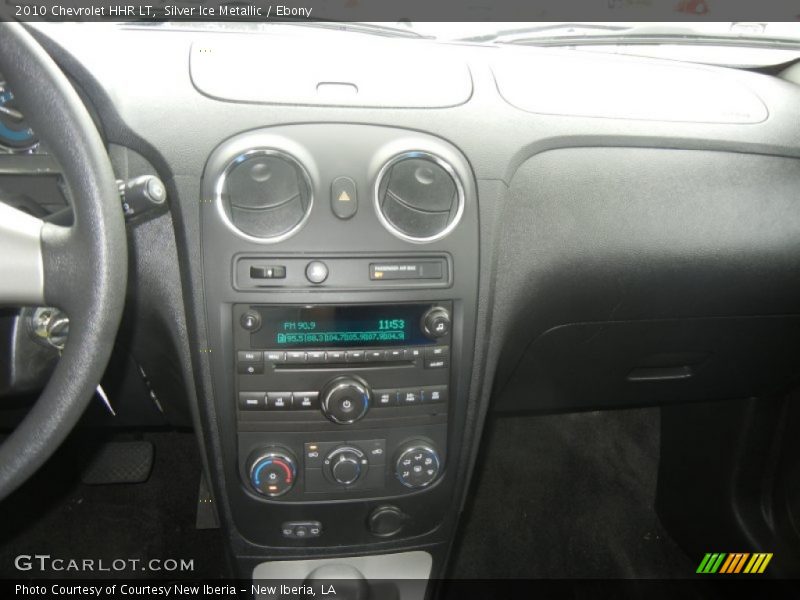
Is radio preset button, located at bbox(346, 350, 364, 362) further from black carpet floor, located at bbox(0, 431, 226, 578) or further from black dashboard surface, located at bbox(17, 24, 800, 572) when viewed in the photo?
black carpet floor, located at bbox(0, 431, 226, 578)

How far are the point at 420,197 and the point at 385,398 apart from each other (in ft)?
1.07

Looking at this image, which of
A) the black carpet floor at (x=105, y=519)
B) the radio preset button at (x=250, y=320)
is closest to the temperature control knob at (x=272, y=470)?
the radio preset button at (x=250, y=320)

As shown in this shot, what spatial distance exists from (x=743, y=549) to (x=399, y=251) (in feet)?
4.22

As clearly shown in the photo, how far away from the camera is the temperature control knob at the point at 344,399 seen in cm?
108

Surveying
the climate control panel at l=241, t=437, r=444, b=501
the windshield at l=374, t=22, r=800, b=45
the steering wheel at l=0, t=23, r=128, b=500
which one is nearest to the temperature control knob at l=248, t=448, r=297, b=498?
the climate control panel at l=241, t=437, r=444, b=501

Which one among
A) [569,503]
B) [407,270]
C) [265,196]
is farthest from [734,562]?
[265,196]

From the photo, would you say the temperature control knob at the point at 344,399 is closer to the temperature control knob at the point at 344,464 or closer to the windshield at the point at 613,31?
the temperature control knob at the point at 344,464

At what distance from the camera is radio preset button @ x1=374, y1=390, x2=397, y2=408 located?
44.1 inches

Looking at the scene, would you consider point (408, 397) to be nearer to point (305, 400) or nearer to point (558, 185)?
point (305, 400)

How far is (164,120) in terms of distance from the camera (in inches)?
40.7

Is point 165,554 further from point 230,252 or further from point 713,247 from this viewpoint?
point 713,247

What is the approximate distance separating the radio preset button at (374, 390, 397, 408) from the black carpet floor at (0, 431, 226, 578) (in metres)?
0.87

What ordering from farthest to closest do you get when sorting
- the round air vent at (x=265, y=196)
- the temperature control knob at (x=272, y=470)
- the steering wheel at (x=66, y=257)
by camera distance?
the temperature control knob at (x=272, y=470), the round air vent at (x=265, y=196), the steering wheel at (x=66, y=257)
